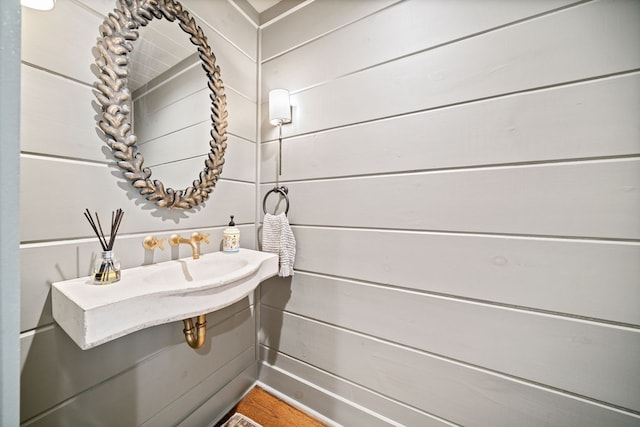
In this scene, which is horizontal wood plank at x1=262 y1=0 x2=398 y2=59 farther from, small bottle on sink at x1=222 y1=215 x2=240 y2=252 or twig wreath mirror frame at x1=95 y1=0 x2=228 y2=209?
small bottle on sink at x1=222 y1=215 x2=240 y2=252

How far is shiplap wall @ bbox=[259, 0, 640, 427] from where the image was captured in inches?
29.0

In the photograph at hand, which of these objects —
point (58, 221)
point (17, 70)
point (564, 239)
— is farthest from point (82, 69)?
point (564, 239)

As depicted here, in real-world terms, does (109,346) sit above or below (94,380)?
above

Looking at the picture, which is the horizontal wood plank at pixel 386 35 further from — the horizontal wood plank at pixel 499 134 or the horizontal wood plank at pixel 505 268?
the horizontal wood plank at pixel 505 268

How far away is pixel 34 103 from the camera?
705 millimetres

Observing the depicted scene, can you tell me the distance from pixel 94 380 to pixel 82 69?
1063 millimetres

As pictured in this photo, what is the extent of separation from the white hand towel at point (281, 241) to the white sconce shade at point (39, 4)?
103 centimetres

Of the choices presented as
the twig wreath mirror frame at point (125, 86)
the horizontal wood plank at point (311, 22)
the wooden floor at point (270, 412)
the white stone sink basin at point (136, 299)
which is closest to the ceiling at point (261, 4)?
the horizontal wood plank at point (311, 22)

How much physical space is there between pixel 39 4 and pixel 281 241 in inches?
45.2

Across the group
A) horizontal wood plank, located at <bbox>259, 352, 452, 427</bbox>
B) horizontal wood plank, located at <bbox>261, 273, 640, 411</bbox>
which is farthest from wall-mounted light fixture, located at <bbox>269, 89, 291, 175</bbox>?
horizontal wood plank, located at <bbox>259, 352, 452, 427</bbox>

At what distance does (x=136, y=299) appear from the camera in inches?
25.7

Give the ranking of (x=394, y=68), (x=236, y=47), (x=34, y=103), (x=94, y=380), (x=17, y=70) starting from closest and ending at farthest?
(x=17, y=70)
(x=34, y=103)
(x=94, y=380)
(x=394, y=68)
(x=236, y=47)

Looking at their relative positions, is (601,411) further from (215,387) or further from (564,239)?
(215,387)

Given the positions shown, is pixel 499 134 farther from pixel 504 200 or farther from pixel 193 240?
pixel 193 240
